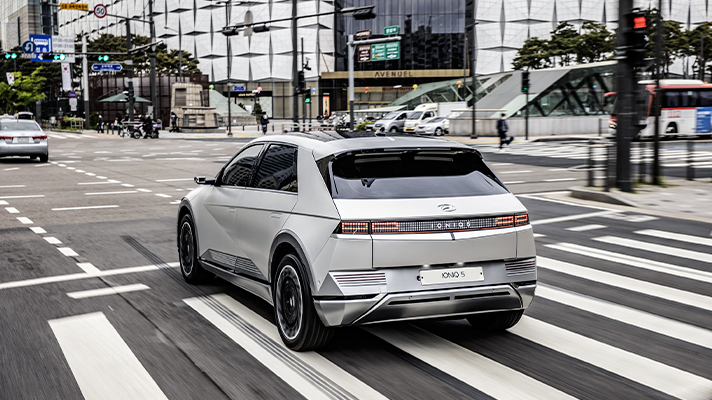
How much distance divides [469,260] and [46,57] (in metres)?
54.5

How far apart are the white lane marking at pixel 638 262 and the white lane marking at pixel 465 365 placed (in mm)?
3571

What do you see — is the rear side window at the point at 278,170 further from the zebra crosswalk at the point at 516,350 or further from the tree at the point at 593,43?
the tree at the point at 593,43

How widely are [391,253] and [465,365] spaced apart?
880 mm

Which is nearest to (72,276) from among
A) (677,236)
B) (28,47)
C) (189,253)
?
(189,253)

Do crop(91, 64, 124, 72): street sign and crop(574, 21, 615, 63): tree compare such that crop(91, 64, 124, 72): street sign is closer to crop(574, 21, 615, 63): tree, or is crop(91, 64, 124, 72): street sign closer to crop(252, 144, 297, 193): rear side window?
crop(574, 21, 615, 63): tree

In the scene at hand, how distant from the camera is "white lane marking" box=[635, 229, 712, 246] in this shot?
9797 mm

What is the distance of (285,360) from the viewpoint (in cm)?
486

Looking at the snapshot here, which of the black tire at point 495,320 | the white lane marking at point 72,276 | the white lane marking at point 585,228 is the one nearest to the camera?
the black tire at point 495,320

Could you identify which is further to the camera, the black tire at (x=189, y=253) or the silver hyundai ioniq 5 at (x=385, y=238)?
the black tire at (x=189, y=253)

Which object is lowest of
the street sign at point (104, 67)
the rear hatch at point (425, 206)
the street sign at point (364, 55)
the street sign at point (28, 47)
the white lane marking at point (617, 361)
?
the white lane marking at point (617, 361)

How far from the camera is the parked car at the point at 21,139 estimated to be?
25.6 meters

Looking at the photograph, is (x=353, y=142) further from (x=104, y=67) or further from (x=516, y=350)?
(x=104, y=67)

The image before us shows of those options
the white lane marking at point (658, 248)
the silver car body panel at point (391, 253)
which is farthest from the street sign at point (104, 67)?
the silver car body panel at point (391, 253)

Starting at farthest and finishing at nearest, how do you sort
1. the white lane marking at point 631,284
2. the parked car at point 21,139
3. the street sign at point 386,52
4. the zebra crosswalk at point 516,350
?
1. the street sign at point 386,52
2. the parked car at point 21,139
3. the white lane marking at point 631,284
4. the zebra crosswalk at point 516,350
